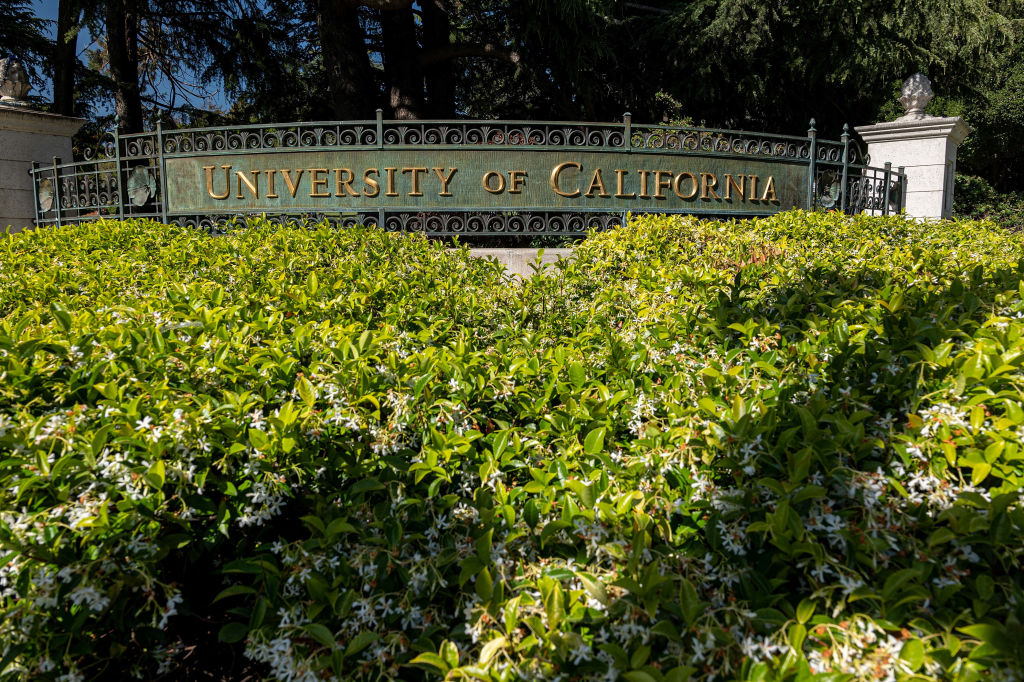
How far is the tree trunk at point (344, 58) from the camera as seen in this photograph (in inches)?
503

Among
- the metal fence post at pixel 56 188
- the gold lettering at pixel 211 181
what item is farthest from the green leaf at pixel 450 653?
the metal fence post at pixel 56 188

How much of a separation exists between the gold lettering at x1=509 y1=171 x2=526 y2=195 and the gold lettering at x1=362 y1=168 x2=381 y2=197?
1.59 m

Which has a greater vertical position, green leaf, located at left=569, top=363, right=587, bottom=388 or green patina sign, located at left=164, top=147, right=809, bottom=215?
green patina sign, located at left=164, top=147, right=809, bottom=215

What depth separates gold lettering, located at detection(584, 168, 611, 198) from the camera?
27.5 ft

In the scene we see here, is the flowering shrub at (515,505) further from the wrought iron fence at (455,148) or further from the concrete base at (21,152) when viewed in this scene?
the concrete base at (21,152)

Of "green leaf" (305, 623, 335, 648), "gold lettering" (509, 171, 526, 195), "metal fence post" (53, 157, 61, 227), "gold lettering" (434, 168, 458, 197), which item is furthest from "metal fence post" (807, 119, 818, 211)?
"metal fence post" (53, 157, 61, 227)

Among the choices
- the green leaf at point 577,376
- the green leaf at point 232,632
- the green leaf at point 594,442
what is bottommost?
the green leaf at point 232,632

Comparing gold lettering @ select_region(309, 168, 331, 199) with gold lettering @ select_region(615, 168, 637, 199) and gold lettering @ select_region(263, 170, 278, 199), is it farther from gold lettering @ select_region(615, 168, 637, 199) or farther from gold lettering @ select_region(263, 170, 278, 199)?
gold lettering @ select_region(615, 168, 637, 199)

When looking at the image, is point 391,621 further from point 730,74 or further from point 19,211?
point 730,74

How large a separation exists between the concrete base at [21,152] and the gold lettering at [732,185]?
32.4 feet

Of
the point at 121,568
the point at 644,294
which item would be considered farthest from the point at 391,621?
the point at 644,294

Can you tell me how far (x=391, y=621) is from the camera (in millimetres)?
1705

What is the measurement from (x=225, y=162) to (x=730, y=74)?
11307mm

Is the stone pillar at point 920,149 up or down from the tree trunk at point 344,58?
down
